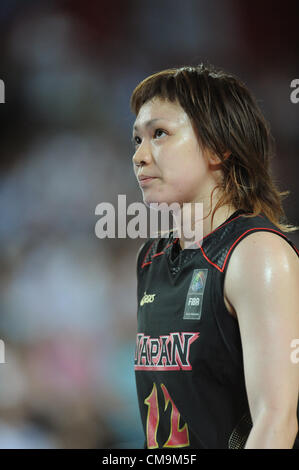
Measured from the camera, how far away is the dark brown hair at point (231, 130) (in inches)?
52.4

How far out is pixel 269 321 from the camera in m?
1.04

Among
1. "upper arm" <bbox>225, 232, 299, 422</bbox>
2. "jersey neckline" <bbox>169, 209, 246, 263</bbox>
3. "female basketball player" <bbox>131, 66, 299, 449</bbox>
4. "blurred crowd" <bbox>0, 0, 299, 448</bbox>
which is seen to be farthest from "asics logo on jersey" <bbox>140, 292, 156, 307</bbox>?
"blurred crowd" <bbox>0, 0, 299, 448</bbox>

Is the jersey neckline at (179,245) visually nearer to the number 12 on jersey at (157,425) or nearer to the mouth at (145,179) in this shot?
the mouth at (145,179)

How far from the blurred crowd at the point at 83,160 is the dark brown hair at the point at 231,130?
152cm

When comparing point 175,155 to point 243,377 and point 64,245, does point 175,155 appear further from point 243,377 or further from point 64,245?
point 64,245

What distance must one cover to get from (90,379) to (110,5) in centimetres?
230

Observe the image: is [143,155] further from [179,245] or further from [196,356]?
[196,356]

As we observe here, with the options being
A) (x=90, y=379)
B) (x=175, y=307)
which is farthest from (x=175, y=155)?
(x=90, y=379)

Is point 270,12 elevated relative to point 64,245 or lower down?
elevated

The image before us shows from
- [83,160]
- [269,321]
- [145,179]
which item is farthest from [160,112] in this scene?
[83,160]

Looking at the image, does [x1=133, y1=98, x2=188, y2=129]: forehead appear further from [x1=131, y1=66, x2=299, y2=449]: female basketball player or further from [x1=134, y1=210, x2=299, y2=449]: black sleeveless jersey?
[x1=134, y1=210, x2=299, y2=449]: black sleeveless jersey

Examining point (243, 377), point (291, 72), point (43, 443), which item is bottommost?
point (43, 443)

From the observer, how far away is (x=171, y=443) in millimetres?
1275
